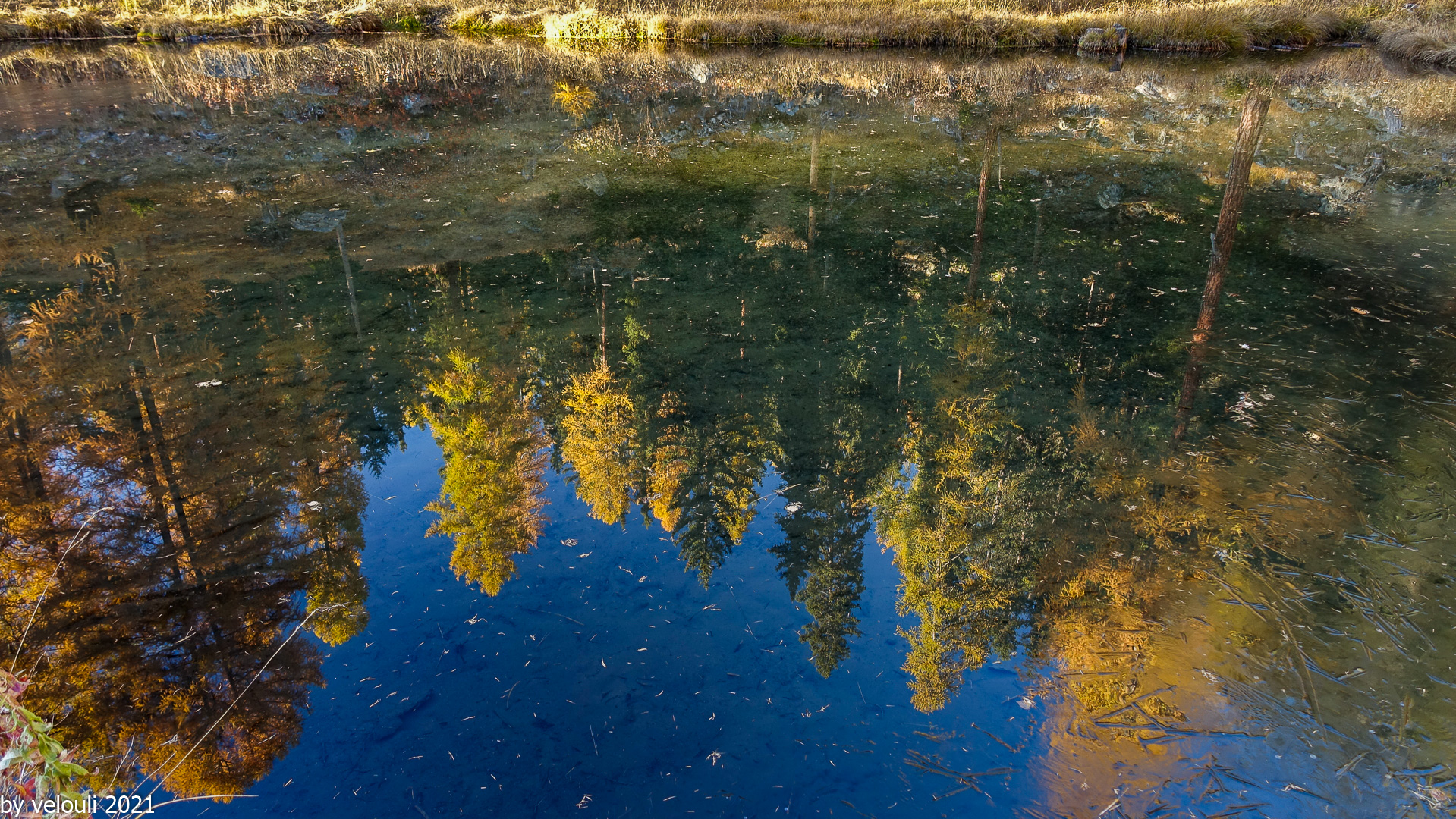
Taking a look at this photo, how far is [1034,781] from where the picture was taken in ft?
11.3

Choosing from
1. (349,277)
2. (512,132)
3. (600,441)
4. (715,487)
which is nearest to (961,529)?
(715,487)

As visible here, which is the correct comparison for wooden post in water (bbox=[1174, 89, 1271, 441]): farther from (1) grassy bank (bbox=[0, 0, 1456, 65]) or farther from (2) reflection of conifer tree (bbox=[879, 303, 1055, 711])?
(1) grassy bank (bbox=[0, 0, 1456, 65])

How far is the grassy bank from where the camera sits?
21719mm

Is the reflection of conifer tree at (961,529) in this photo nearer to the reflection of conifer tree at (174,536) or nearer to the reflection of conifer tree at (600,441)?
the reflection of conifer tree at (600,441)

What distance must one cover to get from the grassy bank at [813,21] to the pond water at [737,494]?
13.0m

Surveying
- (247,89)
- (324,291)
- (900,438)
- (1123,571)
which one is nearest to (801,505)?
(900,438)

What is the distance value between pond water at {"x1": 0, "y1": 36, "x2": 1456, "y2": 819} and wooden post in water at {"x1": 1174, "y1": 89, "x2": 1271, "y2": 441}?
10 centimetres

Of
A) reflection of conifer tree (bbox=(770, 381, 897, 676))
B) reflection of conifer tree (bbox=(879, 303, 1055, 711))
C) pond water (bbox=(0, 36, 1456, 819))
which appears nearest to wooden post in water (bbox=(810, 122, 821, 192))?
pond water (bbox=(0, 36, 1456, 819))

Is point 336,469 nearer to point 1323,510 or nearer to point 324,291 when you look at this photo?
point 324,291

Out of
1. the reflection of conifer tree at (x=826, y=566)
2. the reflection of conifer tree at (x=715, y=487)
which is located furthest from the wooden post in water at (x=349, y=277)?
the reflection of conifer tree at (x=826, y=566)

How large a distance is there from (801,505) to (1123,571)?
1.84 metres

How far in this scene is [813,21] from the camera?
24.2 metres

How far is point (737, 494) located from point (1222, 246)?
6.66 meters

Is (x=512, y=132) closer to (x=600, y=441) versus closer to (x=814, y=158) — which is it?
(x=814, y=158)
